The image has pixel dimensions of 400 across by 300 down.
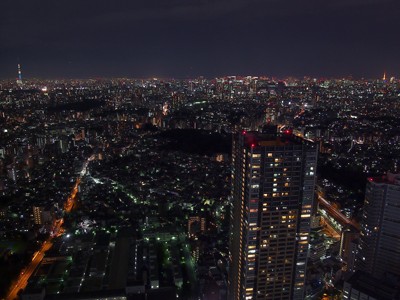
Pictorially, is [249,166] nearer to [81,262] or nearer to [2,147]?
[81,262]

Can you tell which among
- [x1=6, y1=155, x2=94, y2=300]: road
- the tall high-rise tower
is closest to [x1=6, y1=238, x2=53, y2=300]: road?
[x1=6, y1=155, x2=94, y2=300]: road

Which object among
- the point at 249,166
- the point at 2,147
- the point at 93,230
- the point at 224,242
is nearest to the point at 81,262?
the point at 93,230

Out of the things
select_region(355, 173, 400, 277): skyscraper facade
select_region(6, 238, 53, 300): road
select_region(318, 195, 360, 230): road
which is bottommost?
select_region(6, 238, 53, 300): road

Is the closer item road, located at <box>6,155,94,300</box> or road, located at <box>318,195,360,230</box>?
road, located at <box>6,155,94,300</box>

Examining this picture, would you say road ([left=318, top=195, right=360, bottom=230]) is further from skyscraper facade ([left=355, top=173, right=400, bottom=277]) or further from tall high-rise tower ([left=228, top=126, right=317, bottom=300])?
tall high-rise tower ([left=228, top=126, right=317, bottom=300])

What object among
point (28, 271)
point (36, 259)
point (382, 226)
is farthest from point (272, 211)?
point (36, 259)

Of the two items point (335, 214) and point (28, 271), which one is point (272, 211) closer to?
point (28, 271)

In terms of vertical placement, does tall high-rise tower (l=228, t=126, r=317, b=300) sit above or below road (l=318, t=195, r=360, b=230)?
above
